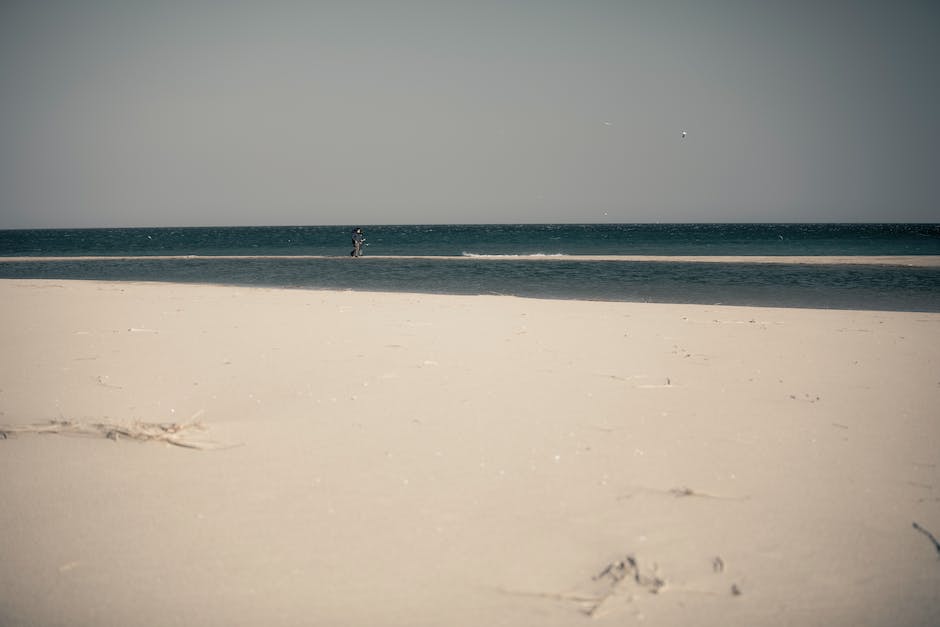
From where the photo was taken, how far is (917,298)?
18.4 meters

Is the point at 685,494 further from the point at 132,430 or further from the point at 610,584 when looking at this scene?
the point at 132,430

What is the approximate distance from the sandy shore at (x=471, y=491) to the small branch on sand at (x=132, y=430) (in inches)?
3.3

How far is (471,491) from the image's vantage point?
3.74m

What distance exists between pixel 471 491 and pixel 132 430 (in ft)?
8.60

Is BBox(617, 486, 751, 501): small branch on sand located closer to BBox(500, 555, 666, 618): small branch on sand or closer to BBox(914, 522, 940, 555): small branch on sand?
BBox(500, 555, 666, 618): small branch on sand

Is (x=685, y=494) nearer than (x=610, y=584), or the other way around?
A: (x=610, y=584)

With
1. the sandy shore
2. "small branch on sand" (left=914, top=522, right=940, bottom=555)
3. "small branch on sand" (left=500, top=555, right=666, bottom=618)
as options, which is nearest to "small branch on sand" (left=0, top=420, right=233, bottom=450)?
the sandy shore

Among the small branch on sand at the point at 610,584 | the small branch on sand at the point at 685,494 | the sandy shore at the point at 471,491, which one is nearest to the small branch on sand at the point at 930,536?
the sandy shore at the point at 471,491

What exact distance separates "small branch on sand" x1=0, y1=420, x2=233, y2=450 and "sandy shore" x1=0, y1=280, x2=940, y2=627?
3.3 inches

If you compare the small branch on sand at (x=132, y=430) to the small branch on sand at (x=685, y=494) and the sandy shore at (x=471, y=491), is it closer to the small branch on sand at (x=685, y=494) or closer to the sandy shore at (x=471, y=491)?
the sandy shore at (x=471, y=491)

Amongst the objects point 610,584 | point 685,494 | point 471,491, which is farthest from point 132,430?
point 685,494

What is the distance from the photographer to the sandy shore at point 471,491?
9.02 ft

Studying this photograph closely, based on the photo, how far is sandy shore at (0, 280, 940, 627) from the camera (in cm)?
275

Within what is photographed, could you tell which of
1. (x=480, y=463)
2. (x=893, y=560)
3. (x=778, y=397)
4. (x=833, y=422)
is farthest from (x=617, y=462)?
(x=778, y=397)
